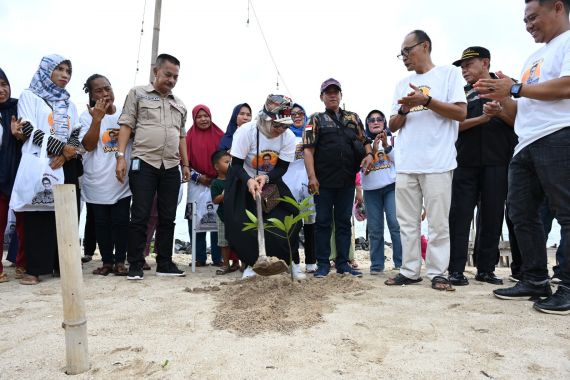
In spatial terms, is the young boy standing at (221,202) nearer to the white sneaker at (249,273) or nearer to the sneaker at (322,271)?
the white sneaker at (249,273)

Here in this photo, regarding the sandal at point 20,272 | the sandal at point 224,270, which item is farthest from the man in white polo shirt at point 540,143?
the sandal at point 20,272

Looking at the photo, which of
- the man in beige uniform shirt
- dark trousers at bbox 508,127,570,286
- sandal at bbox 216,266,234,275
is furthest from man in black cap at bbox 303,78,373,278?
dark trousers at bbox 508,127,570,286

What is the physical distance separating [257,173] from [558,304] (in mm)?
2352

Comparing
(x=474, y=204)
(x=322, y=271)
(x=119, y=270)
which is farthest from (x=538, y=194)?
Result: (x=119, y=270)

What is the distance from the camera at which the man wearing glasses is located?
3074 millimetres

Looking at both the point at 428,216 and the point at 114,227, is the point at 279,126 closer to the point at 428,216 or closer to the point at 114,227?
the point at 428,216

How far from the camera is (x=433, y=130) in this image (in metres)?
3.13

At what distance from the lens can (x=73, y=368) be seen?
5.71ft

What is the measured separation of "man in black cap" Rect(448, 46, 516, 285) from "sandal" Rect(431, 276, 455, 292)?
0.25 m

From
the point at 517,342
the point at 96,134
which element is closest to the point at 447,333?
the point at 517,342

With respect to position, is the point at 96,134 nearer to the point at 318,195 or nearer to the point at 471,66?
the point at 318,195

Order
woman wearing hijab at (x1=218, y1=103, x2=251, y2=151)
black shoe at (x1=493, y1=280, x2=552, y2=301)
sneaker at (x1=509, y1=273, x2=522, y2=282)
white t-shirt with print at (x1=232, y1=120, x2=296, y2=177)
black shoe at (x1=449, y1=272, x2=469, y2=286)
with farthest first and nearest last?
woman wearing hijab at (x1=218, y1=103, x2=251, y2=151)
white t-shirt with print at (x1=232, y1=120, x2=296, y2=177)
sneaker at (x1=509, y1=273, x2=522, y2=282)
black shoe at (x1=449, y1=272, x2=469, y2=286)
black shoe at (x1=493, y1=280, x2=552, y2=301)

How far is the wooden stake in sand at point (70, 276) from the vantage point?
1.72 meters

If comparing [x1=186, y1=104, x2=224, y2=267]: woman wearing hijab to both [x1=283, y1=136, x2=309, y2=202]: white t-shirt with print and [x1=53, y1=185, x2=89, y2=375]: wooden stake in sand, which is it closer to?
[x1=283, y1=136, x2=309, y2=202]: white t-shirt with print
